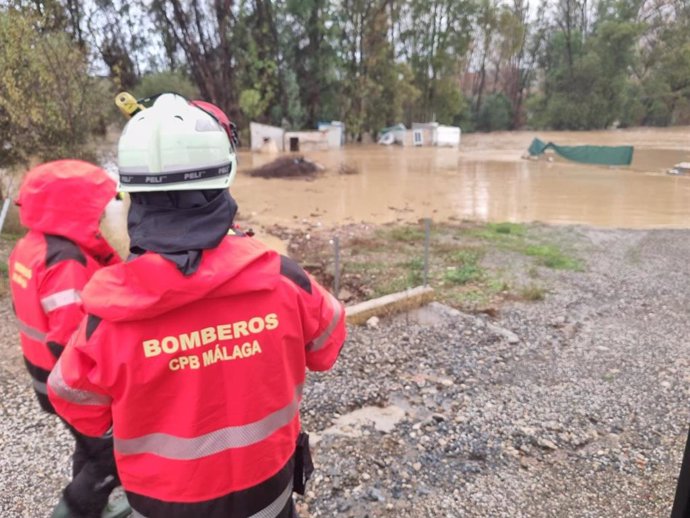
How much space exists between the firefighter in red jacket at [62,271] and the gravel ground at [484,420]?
2.63ft

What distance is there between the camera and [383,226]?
36.3ft

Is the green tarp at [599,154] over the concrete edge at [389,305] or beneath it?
over

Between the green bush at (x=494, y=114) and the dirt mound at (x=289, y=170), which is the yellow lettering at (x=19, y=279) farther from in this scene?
the green bush at (x=494, y=114)

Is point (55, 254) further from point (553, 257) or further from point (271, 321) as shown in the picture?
point (553, 257)

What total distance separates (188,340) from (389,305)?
13.9ft

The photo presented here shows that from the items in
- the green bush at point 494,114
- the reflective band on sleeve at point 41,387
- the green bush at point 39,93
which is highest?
the green bush at point 494,114

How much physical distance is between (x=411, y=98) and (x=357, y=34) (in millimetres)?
5885

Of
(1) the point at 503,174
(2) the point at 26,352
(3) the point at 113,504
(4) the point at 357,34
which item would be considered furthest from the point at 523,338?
→ (4) the point at 357,34

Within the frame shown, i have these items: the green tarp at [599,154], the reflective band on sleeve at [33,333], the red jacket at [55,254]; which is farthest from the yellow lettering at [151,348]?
the green tarp at [599,154]

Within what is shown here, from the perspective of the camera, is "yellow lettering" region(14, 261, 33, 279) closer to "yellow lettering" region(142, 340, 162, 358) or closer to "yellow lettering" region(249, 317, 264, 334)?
"yellow lettering" region(142, 340, 162, 358)

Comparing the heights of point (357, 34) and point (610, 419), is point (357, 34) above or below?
above

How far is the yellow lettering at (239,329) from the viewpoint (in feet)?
4.57

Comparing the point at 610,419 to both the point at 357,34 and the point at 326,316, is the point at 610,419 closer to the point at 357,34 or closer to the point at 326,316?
the point at 326,316

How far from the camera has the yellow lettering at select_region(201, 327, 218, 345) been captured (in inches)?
53.8
